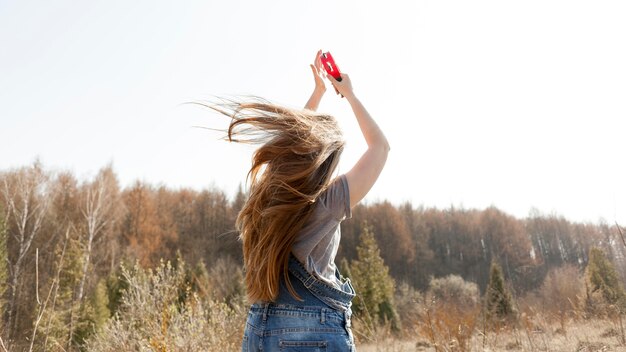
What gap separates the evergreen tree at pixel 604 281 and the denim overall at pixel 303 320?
19.6ft

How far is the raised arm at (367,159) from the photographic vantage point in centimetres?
146

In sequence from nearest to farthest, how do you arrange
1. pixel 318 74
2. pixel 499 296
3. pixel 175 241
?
pixel 318 74
pixel 499 296
pixel 175 241

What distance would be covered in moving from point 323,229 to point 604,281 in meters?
11.3

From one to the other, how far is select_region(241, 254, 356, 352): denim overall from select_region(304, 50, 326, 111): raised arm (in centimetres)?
92

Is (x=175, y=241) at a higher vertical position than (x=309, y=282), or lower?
higher

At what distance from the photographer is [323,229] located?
1466mm

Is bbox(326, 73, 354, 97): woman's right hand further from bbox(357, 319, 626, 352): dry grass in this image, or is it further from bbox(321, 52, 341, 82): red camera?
bbox(357, 319, 626, 352): dry grass

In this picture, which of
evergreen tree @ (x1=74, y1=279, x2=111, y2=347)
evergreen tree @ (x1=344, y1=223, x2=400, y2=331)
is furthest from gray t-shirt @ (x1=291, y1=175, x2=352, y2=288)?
evergreen tree @ (x1=344, y1=223, x2=400, y2=331)

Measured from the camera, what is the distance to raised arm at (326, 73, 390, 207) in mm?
1465

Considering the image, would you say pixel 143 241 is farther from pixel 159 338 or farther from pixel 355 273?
pixel 159 338

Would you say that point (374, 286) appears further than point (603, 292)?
Yes

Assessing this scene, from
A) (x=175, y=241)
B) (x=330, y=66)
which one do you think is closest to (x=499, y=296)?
(x=330, y=66)

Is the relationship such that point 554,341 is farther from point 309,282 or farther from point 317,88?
point 309,282

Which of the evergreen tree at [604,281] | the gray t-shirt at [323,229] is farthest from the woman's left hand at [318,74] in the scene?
the evergreen tree at [604,281]
